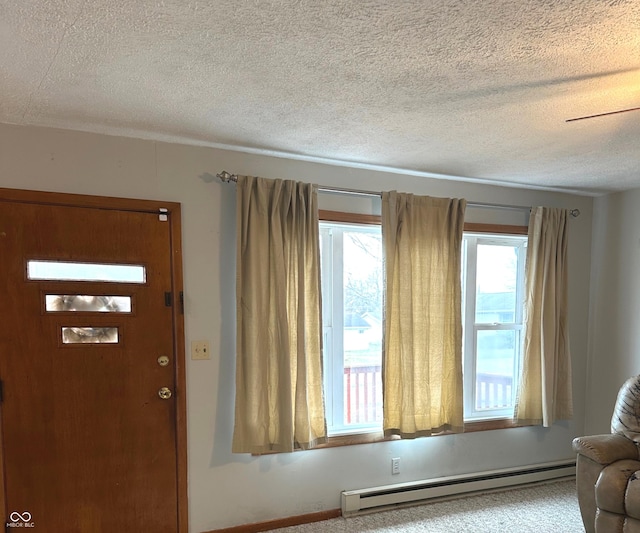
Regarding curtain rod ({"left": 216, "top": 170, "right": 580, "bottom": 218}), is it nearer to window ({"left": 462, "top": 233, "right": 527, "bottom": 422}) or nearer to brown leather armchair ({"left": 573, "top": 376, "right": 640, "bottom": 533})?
window ({"left": 462, "top": 233, "right": 527, "bottom": 422})

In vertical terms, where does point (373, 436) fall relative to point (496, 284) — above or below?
below

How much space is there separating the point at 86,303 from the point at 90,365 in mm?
334

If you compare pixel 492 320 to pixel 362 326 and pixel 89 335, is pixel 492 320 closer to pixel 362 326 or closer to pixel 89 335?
pixel 362 326

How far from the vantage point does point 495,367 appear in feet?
11.0

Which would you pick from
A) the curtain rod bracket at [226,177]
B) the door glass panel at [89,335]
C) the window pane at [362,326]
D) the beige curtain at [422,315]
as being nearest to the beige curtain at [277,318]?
the curtain rod bracket at [226,177]

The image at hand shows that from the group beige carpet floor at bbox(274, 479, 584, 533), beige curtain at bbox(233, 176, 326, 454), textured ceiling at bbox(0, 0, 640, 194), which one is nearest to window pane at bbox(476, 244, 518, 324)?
textured ceiling at bbox(0, 0, 640, 194)

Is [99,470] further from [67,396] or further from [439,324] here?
[439,324]

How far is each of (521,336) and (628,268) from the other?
104 centimetres

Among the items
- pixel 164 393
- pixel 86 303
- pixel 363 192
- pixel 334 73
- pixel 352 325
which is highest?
pixel 334 73

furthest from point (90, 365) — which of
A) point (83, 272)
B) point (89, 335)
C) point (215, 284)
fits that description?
point (215, 284)

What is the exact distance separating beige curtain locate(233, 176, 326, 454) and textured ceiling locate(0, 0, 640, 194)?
1.24 ft

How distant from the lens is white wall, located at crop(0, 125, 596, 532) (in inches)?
85.6

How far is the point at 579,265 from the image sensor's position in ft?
11.6

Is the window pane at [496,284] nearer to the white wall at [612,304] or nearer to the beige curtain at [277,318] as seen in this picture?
the white wall at [612,304]
